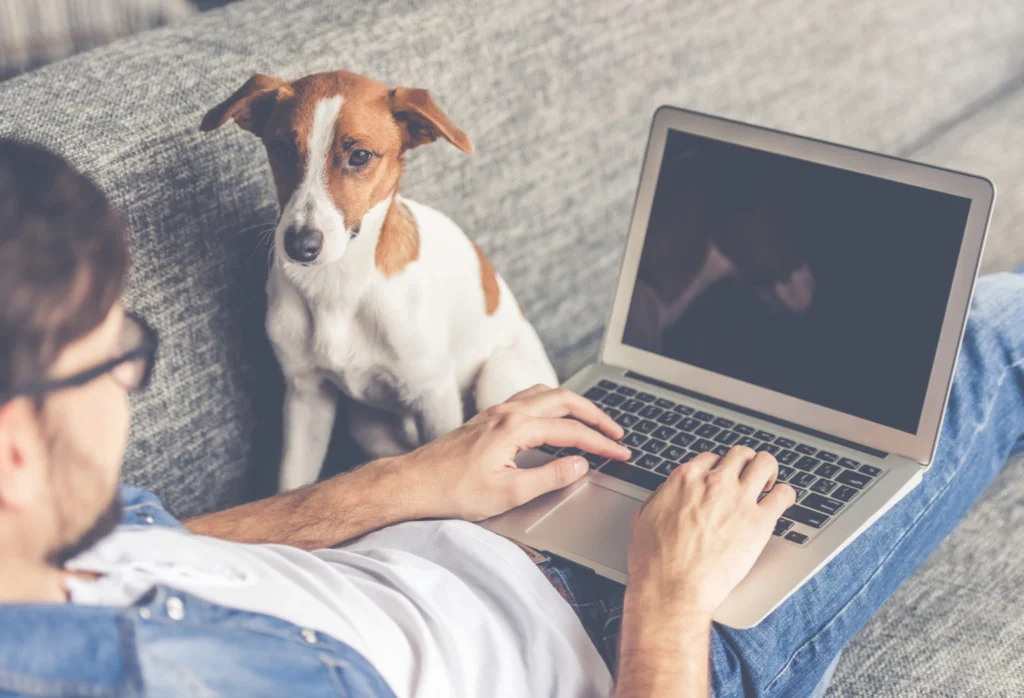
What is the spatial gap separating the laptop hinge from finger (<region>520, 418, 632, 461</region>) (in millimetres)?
161

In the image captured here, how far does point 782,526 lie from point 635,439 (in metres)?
0.20

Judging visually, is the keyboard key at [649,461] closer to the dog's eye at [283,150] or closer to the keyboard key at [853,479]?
the keyboard key at [853,479]

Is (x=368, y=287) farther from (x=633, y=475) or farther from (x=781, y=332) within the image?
(x=781, y=332)

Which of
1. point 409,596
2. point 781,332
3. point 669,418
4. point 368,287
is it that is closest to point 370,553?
point 409,596

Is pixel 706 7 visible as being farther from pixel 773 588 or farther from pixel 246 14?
pixel 773 588

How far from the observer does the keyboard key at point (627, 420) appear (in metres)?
1.17

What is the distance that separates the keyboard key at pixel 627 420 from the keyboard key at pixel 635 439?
0.7 inches

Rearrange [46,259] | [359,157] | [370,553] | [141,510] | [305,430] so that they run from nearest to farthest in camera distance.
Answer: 1. [46,259]
2. [141,510]
3. [370,553]
4. [359,157]
5. [305,430]

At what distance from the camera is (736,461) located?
3.31 feet

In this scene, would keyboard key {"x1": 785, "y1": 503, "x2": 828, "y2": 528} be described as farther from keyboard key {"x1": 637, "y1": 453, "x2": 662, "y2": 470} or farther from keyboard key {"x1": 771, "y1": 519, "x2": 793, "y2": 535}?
keyboard key {"x1": 637, "y1": 453, "x2": 662, "y2": 470}

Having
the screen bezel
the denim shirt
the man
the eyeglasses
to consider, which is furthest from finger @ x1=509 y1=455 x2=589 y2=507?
the eyeglasses

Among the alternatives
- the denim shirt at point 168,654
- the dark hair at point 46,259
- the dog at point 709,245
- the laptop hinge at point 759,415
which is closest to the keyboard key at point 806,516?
the laptop hinge at point 759,415

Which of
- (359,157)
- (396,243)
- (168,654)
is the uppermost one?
(359,157)

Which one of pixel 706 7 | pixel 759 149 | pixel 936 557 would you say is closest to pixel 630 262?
pixel 759 149
